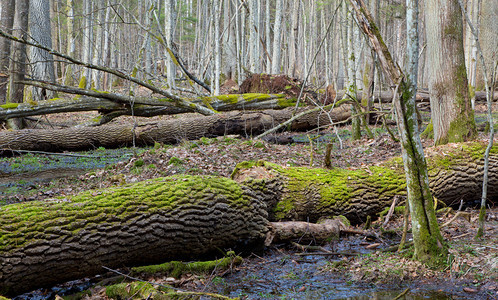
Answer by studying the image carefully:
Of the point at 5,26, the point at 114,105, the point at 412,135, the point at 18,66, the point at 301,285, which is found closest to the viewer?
the point at 412,135

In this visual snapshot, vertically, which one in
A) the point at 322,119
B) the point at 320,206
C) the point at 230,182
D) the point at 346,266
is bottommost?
the point at 346,266

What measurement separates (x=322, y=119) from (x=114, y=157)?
7072mm

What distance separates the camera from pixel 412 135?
3.57m

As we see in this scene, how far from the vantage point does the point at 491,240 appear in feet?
14.0

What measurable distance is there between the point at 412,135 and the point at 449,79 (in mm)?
3700

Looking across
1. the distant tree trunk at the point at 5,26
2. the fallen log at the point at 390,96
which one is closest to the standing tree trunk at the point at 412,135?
the fallen log at the point at 390,96

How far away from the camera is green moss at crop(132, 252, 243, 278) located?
4.01m

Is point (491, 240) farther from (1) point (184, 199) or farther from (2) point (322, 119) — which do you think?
(2) point (322, 119)

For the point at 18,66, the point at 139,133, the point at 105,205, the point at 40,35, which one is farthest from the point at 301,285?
the point at 40,35

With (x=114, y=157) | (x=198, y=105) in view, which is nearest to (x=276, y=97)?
(x=198, y=105)

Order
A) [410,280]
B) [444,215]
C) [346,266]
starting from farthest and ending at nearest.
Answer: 1. [444,215]
2. [346,266]
3. [410,280]

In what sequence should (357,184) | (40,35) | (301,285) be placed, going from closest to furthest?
(301,285) < (357,184) < (40,35)

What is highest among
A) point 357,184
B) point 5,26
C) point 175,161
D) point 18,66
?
point 5,26

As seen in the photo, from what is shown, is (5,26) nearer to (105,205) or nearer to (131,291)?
(105,205)
